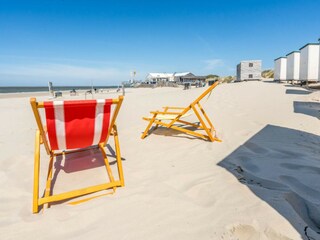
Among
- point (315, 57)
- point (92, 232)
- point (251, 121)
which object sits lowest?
point (92, 232)

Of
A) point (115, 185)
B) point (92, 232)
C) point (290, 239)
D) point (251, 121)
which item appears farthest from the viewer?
point (251, 121)

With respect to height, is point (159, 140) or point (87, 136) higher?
point (87, 136)

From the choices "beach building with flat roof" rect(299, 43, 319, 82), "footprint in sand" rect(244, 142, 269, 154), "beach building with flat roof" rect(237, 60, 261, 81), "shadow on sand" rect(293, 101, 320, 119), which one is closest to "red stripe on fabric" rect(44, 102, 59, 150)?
"footprint in sand" rect(244, 142, 269, 154)

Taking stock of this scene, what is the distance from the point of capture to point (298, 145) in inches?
118

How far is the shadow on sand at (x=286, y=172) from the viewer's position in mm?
1518

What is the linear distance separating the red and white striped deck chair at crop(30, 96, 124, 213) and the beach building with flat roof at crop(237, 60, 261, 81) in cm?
3100

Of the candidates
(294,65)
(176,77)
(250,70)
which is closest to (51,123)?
(294,65)

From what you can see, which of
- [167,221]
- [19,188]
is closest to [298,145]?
[167,221]

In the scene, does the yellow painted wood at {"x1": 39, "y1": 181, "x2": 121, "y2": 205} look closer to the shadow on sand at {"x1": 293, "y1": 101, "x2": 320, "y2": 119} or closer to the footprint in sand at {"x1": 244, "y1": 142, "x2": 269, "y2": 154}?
the footprint in sand at {"x1": 244, "y1": 142, "x2": 269, "y2": 154}

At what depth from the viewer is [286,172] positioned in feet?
7.11

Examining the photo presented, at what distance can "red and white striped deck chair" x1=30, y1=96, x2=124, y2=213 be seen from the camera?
71.8 inches

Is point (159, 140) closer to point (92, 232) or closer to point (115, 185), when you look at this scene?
point (115, 185)

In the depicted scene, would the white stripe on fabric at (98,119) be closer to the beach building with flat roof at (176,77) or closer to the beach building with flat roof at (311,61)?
the beach building with flat roof at (311,61)

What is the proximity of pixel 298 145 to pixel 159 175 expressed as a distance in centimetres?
220
